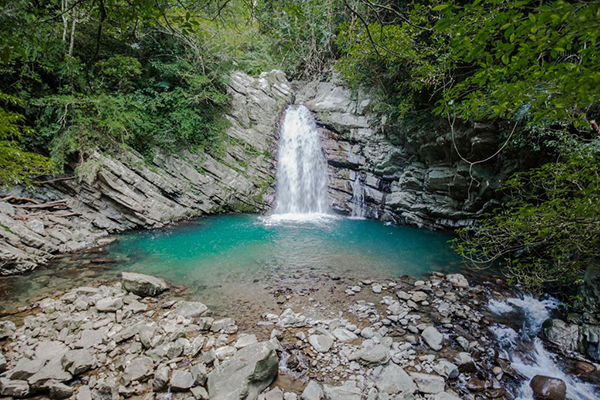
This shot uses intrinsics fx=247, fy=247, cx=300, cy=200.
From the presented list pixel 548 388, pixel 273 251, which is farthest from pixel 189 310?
pixel 548 388

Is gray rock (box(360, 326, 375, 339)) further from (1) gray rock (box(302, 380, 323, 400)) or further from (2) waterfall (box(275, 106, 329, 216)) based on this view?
(2) waterfall (box(275, 106, 329, 216))

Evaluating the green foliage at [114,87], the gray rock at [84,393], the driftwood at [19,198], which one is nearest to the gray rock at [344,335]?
the gray rock at [84,393]

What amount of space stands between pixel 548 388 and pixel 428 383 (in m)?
1.53

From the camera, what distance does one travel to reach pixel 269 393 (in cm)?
272

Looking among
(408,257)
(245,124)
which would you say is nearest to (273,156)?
(245,124)

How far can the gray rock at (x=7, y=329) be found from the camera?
11.1ft

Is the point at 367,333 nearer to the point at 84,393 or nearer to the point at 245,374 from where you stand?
the point at 245,374

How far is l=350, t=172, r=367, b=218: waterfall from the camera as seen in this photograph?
39.7ft

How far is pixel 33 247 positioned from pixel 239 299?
205 inches

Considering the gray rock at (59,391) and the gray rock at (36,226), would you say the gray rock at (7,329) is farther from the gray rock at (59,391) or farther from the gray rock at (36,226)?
the gray rock at (36,226)

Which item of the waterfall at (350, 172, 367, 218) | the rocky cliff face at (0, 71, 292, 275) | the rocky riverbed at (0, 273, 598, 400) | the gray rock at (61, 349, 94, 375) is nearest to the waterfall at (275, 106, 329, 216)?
the rocky cliff face at (0, 71, 292, 275)

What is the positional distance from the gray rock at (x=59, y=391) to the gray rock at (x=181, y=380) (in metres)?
1.03

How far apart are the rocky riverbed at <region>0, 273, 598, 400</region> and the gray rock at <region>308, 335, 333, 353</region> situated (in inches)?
0.6

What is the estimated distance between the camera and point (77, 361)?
9.66 ft
